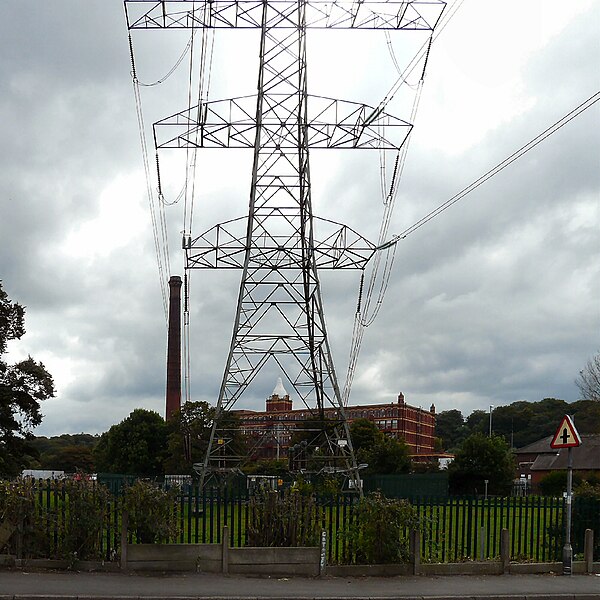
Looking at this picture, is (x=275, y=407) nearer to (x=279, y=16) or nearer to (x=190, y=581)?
(x=279, y=16)

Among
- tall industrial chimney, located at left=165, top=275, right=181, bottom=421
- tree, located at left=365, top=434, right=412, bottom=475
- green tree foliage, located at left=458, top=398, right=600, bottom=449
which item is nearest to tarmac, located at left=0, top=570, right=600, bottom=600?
tree, located at left=365, top=434, right=412, bottom=475

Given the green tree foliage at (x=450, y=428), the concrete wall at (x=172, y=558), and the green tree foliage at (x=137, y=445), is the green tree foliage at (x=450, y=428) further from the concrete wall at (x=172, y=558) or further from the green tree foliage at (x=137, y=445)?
the concrete wall at (x=172, y=558)

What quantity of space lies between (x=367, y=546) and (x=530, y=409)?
130 meters

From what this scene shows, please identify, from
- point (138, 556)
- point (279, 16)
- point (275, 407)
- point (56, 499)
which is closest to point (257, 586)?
point (138, 556)

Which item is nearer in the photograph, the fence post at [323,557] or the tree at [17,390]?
the fence post at [323,557]

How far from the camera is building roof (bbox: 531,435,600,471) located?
77.6 m

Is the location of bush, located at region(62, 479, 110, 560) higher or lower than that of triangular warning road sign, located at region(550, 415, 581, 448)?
lower

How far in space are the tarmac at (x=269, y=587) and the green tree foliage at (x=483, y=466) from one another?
158 ft

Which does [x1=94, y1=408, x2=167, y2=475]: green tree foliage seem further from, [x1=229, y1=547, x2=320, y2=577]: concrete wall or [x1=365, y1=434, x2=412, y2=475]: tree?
[x1=229, y1=547, x2=320, y2=577]: concrete wall

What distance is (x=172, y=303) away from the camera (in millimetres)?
85875

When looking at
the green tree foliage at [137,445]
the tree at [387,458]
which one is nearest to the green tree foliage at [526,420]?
the green tree foliage at [137,445]

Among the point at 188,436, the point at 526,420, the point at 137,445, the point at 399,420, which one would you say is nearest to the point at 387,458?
the point at 188,436

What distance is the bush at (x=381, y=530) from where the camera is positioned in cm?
1503

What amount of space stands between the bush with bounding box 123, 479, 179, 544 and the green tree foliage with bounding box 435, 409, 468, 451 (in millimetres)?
147407
